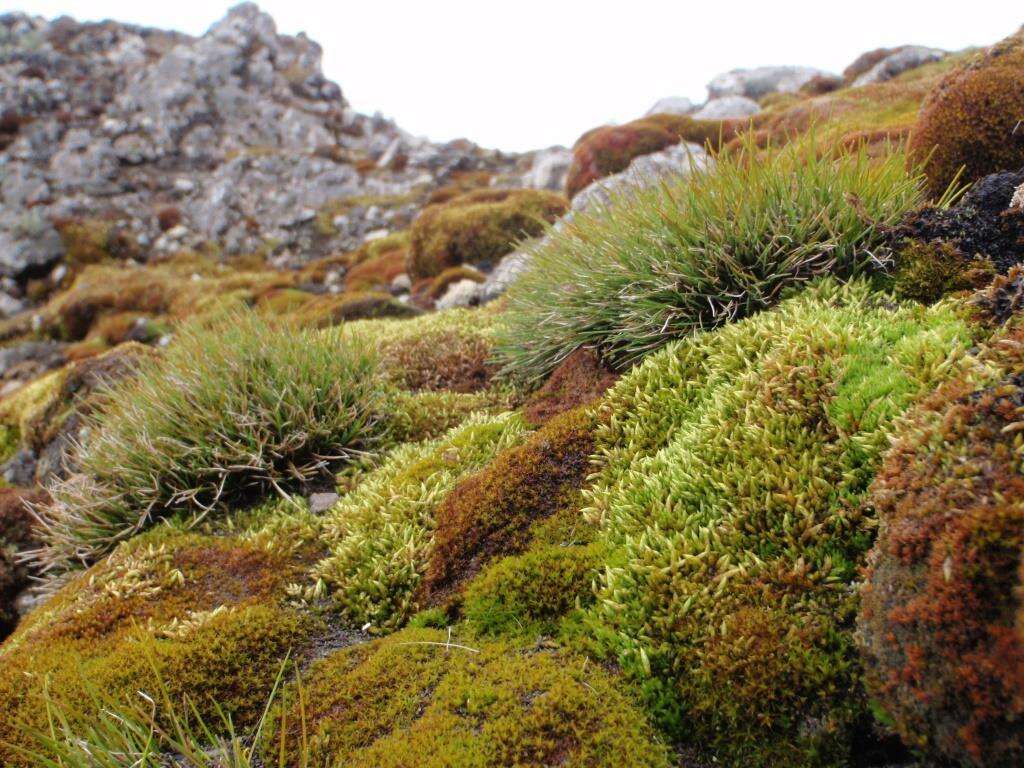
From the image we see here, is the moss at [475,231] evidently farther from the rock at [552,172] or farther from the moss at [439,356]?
the rock at [552,172]

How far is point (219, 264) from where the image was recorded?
3148 centimetres

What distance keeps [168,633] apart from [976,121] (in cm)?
856

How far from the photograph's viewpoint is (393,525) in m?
4.36

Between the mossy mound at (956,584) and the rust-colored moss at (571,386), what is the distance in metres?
2.77

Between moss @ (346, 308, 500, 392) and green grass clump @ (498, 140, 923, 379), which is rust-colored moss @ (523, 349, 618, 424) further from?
moss @ (346, 308, 500, 392)

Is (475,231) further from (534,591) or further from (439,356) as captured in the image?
(534,591)

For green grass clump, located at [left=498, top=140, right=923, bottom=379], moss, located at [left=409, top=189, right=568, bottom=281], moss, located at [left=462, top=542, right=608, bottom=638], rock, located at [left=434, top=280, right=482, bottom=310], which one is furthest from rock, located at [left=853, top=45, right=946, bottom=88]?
moss, located at [left=462, top=542, right=608, bottom=638]

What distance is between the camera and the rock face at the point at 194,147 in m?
33.1

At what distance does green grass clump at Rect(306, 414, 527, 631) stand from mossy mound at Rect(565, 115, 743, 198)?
14465mm

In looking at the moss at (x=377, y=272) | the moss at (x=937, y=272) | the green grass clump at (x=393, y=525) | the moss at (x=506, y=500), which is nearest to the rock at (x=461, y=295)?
the moss at (x=377, y=272)

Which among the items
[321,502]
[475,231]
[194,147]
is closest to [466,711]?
[321,502]

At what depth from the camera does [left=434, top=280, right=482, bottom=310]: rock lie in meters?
13.1

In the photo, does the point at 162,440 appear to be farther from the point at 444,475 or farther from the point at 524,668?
the point at 524,668

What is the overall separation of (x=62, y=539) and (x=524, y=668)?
498 cm
